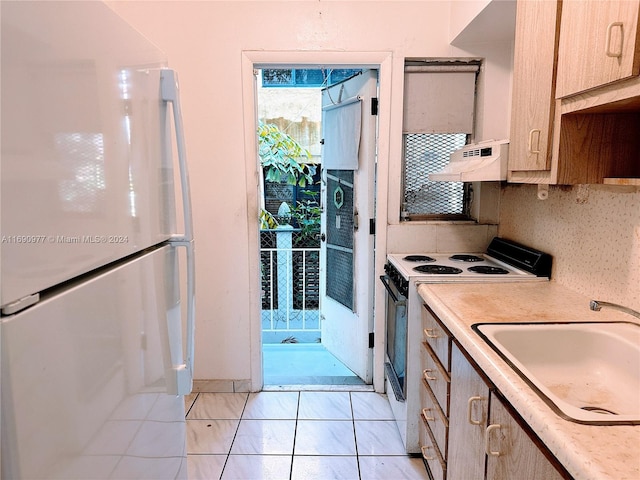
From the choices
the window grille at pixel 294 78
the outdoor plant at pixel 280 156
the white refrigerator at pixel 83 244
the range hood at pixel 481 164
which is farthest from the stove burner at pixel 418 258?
the outdoor plant at pixel 280 156

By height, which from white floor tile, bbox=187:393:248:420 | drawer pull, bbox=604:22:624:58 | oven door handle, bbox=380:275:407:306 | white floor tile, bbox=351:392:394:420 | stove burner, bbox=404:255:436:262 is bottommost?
white floor tile, bbox=187:393:248:420

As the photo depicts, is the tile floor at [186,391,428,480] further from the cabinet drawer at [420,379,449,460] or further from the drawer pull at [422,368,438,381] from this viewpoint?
the drawer pull at [422,368,438,381]

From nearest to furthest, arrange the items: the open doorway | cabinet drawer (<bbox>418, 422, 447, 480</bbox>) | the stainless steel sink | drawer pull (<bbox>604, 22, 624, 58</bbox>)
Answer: drawer pull (<bbox>604, 22, 624, 58</bbox>), the stainless steel sink, cabinet drawer (<bbox>418, 422, 447, 480</bbox>), the open doorway

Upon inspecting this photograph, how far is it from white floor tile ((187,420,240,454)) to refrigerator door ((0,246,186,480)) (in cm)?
88

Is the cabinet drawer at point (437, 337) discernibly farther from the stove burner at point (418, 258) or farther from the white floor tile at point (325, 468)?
the white floor tile at point (325, 468)

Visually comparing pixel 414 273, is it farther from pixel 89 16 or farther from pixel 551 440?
pixel 89 16

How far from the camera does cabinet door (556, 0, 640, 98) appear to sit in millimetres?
965

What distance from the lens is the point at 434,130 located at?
248cm

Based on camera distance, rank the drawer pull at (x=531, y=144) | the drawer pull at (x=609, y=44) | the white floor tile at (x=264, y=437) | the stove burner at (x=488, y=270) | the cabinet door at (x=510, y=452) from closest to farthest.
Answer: the cabinet door at (x=510, y=452) → the drawer pull at (x=609, y=44) → the drawer pull at (x=531, y=144) → the stove burner at (x=488, y=270) → the white floor tile at (x=264, y=437)

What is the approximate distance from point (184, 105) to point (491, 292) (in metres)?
1.99

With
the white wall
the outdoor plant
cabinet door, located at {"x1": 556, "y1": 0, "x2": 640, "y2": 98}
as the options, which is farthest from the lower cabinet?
the outdoor plant

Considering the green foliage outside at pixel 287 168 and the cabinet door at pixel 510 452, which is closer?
the cabinet door at pixel 510 452

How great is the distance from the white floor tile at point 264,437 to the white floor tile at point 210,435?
0.15ft

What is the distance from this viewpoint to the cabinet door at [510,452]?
0.87 m
